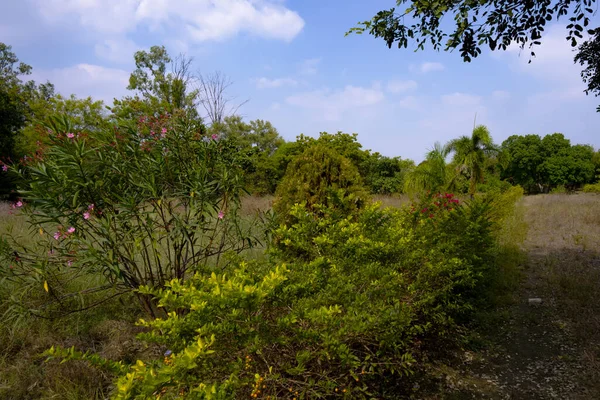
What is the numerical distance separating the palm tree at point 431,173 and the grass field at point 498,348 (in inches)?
340

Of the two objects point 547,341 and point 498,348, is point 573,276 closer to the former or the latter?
point 547,341

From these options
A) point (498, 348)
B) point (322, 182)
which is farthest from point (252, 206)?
point (498, 348)

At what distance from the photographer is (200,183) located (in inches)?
120

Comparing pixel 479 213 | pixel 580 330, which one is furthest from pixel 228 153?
pixel 580 330

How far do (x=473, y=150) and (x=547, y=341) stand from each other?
13.1 meters

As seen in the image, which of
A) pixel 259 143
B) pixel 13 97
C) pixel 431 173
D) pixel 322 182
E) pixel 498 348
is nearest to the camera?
pixel 498 348

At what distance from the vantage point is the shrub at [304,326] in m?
1.75

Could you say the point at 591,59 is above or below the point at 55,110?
below

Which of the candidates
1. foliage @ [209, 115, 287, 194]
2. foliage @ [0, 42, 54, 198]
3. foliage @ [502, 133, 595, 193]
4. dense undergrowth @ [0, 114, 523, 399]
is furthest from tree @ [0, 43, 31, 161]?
foliage @ [502, 133, 595, 193]

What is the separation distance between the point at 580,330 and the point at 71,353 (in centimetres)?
434

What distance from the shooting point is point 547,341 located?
141 inches

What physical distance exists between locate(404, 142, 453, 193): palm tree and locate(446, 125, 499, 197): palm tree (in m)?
0.58

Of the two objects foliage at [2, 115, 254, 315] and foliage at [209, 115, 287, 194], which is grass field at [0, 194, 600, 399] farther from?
foliage at [209, 115, 287, 194]

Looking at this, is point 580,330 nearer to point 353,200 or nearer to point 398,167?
point 353,200
